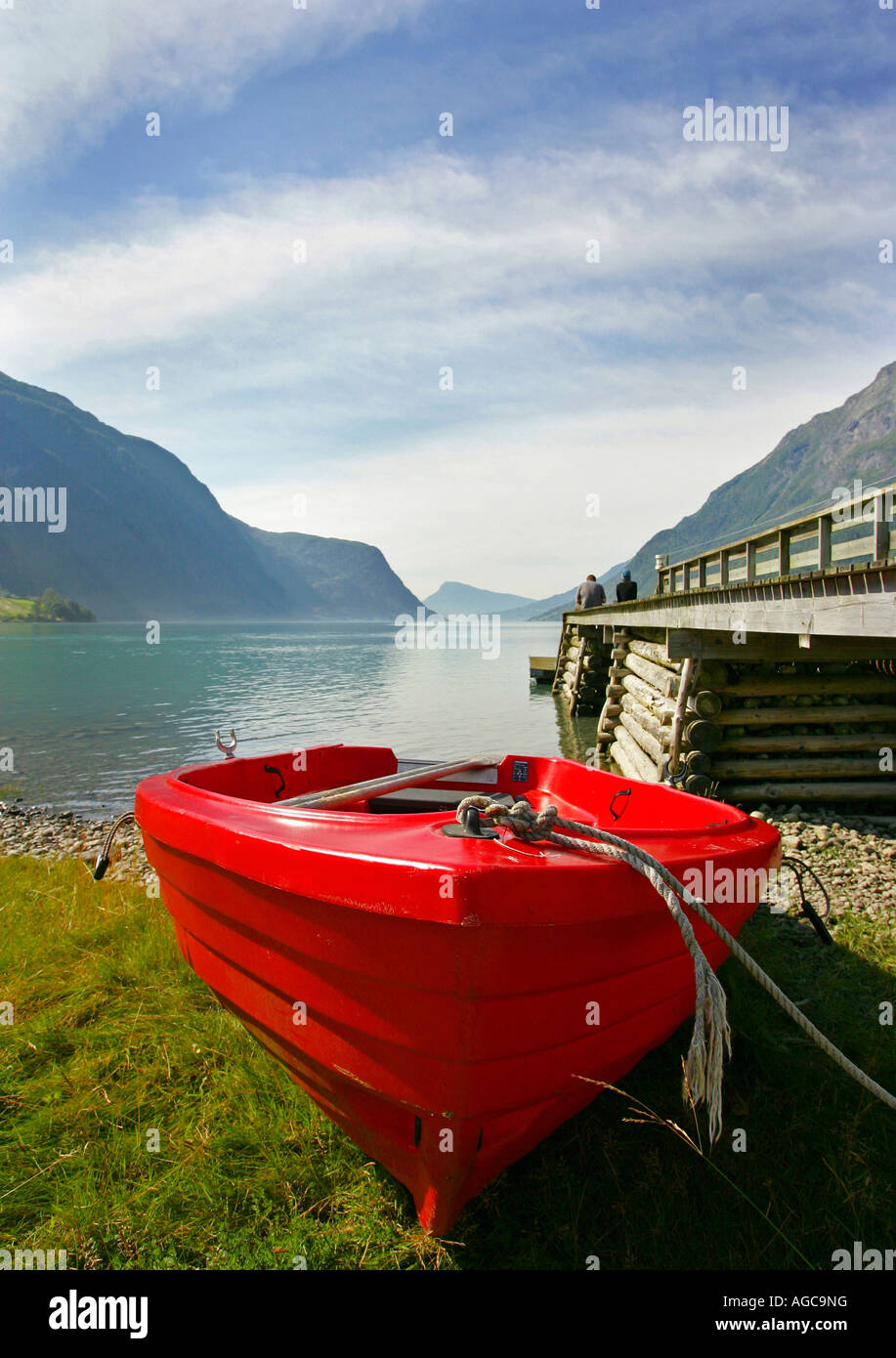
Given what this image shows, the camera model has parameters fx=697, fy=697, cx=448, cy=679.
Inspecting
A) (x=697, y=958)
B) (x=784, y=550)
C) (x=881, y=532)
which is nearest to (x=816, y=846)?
(x=784, y=550)

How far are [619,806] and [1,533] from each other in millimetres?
191297

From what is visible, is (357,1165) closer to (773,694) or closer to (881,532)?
(881,532)

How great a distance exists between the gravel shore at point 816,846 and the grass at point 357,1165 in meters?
2.01

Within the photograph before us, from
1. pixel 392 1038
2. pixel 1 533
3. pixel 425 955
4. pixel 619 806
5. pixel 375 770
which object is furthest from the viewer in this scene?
pixel 1 533

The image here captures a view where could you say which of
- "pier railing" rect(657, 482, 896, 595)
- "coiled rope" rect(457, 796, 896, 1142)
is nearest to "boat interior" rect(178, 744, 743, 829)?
"coiled rope" rect(457, 796, 896, 1142)

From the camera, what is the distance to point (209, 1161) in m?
3.06

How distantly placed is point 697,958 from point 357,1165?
190 centimetres

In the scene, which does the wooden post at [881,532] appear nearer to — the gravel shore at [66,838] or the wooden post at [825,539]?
the wooden post at [825,539]

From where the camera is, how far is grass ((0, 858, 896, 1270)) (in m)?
2.73

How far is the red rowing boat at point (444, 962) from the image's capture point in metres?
2.48

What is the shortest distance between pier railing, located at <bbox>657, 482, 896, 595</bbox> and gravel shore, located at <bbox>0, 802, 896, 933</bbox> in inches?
114

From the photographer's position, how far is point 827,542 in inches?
255
